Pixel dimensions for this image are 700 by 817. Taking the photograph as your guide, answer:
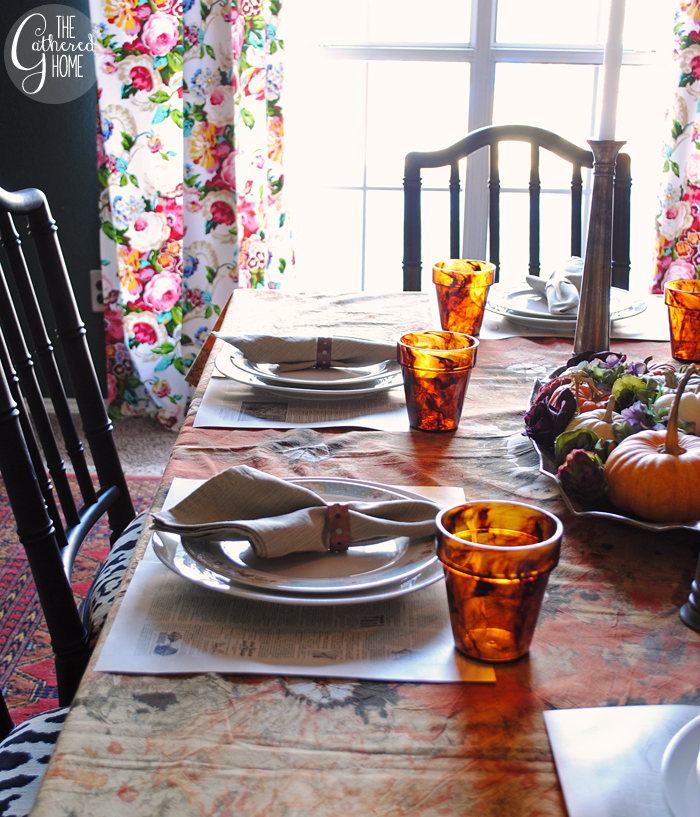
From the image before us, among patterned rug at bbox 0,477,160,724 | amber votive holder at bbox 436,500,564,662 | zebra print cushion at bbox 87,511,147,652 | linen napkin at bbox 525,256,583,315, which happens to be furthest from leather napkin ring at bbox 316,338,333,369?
patterned rug at bbox 0,477,160,724

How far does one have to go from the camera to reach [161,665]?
49cm

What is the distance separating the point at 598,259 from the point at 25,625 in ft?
4.50

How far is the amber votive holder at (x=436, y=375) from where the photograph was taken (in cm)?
85

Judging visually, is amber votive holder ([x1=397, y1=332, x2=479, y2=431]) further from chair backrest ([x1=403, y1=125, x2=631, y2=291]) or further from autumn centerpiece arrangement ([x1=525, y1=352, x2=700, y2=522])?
chair backrest ([x1=403, y1=125, x2=631, y2=291])

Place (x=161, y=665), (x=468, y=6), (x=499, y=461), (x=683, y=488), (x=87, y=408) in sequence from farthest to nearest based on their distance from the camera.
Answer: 1. (x=468, y=6)
2. (x=87, y=408)
3. (x=499, y=461)
4. (x=683, y=488)
5. (x=161, y=665)

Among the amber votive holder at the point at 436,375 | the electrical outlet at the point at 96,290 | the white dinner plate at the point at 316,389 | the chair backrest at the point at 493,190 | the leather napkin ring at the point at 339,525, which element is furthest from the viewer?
the electrical outlet at the point at 96,290

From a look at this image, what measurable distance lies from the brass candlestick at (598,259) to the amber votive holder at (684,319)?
132 mm

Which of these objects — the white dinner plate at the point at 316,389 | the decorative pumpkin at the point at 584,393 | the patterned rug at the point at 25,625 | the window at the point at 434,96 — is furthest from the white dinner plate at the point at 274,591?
the window at the point at 434,96

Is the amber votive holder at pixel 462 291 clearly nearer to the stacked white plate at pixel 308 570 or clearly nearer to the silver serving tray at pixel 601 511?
the silver serving tray at pixel 601 511

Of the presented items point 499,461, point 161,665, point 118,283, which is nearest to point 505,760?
point 161,665

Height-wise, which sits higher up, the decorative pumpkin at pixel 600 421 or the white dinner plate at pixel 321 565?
the decorative pumpkin at pixel 600 421

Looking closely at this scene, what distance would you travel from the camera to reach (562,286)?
4.24 ft

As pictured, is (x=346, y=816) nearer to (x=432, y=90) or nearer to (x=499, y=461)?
(x=499, y=461)

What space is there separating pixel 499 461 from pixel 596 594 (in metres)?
0.25
